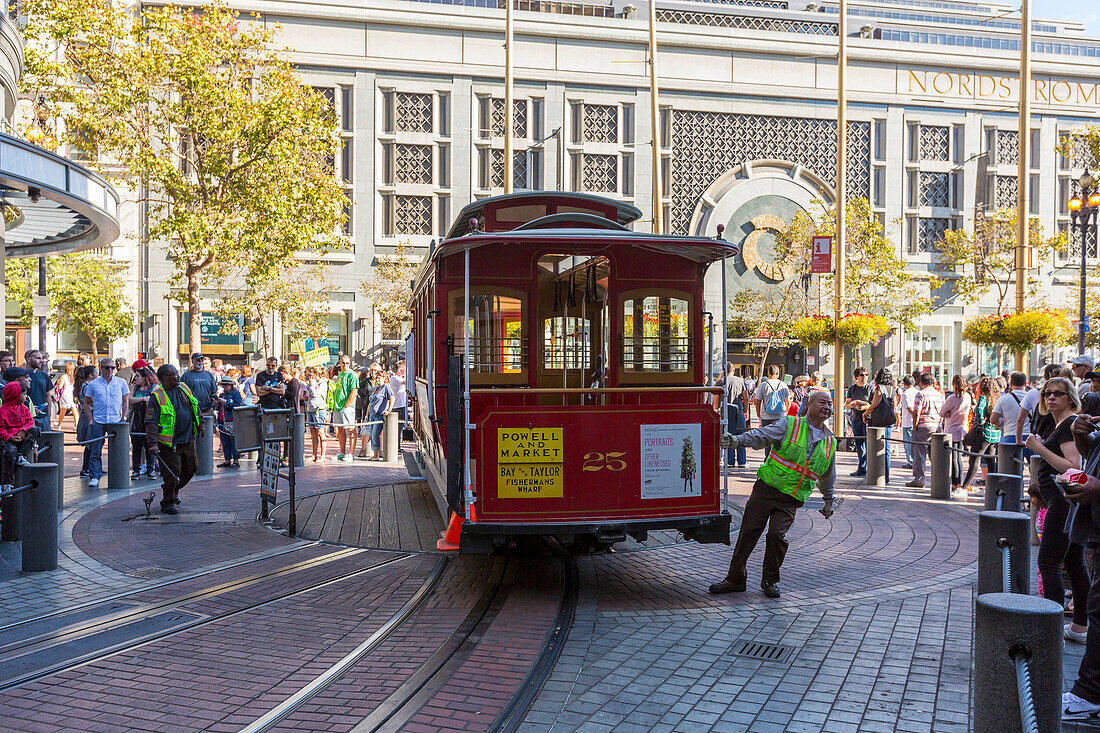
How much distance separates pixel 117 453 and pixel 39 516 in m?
5.54

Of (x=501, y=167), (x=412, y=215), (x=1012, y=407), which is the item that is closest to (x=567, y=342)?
(x=1012, y=407)

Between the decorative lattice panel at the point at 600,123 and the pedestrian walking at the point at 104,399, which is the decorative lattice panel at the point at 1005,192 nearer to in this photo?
the decorative lattice panel at the point at 600,123

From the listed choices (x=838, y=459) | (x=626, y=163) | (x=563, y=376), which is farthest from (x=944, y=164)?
(x=563, y=376)

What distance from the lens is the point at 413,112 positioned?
129 ft

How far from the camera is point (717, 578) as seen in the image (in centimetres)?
820

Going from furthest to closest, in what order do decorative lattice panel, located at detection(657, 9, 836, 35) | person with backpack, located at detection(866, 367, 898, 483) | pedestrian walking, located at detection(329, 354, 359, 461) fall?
decorative lattice panel, located at detection(657, 9, 836, 35)
pedestrian walking, located at detection(329, 354, 359, 461)
person with backpack, located at detection(866, 367, 898, 483)

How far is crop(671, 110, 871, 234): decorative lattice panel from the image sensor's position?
4191 centimetres

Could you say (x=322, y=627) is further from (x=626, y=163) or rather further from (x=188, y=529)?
(x=626, y=163)

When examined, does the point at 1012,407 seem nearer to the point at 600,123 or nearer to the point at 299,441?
the point at 299,441

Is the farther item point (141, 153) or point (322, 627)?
point (141, 153)

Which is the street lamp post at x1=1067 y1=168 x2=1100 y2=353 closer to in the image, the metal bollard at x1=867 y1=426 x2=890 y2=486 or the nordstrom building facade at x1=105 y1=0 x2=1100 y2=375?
the metal bollard at x1=867 y1=426 x2=890 y2=486

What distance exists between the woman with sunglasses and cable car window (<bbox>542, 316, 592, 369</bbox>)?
399 cm

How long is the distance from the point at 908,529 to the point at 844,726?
20.9 feet

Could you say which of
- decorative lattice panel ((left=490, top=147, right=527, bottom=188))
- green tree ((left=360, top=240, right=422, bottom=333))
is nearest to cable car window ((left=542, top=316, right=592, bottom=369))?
green tree ((left=360, top=240, right=422, bottom=333))
